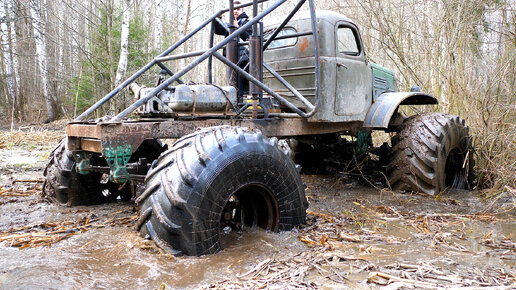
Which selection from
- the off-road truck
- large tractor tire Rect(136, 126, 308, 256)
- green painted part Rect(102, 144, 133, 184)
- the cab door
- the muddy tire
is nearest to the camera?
large tractor tire Rect(136, 126, 308, 256)

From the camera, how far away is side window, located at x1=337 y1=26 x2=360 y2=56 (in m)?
4.87

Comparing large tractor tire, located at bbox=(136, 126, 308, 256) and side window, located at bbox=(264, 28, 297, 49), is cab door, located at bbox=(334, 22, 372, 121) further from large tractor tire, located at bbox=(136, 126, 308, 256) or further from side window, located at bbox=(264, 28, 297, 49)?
large tractor tire, located at bbox=(136, 126, 308, 256)

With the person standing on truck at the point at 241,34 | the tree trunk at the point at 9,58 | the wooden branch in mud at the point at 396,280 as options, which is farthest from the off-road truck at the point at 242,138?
the tree trunk at the point at 9,58

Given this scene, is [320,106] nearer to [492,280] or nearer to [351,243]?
[351,243]

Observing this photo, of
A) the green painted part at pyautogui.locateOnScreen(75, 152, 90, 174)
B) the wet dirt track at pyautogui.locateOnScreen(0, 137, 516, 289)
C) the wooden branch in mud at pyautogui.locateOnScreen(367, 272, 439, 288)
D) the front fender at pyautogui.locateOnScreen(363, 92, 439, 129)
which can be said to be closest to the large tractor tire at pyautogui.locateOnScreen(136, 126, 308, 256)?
the wet dirt track at pyautogui.locateOnScreen(0, 137, 516, 289)

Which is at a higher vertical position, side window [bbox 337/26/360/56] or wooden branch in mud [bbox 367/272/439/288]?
side window [bbox 337/26/360/56]

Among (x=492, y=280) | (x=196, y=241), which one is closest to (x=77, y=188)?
(x=196, y=241)

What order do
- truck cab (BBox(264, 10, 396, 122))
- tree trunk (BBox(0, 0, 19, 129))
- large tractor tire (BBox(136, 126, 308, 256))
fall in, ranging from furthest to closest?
tree trunk (BBox(0, 0, 19, 129)), truck cab (BBox(264, 10, 396, 122)), large tractor tire (BBox(136, 126, 308, 256))

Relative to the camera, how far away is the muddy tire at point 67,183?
3.99 metres

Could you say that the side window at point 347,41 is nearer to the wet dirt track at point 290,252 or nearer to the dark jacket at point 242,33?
the dark jacket at point 242,33

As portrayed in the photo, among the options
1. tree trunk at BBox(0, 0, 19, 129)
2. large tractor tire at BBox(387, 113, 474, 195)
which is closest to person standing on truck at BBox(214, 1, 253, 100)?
large tractor tire at BBox(387, 113, 474, 195)

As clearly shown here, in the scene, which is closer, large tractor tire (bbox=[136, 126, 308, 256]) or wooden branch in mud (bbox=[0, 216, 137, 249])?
large tractor tire (bbox=[136, 126, 308, 256])

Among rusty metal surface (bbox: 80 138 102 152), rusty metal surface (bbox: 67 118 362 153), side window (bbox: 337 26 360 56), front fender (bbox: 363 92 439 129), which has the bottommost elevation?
rusty metal surface (bbox: 80 138 102 152)

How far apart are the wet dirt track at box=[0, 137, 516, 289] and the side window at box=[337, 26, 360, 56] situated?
73.2 inches
